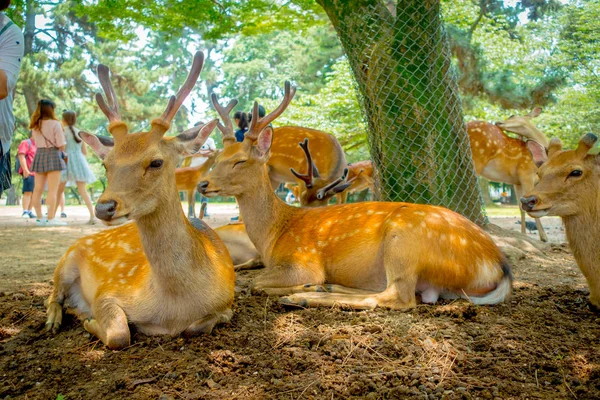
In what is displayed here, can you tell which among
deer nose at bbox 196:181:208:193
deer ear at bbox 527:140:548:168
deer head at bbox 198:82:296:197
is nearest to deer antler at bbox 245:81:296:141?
deer head at bbox 198:82:296:197

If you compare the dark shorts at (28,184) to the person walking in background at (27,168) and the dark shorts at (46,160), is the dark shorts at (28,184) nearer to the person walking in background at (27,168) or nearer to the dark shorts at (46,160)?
the person walking in background at (27,168)

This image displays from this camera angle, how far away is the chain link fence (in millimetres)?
5352

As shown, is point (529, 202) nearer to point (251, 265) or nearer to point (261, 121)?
point (261, 121)

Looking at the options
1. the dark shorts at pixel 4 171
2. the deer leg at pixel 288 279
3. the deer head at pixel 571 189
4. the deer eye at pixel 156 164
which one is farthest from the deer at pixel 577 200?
the dark shorts at pixel 4 171

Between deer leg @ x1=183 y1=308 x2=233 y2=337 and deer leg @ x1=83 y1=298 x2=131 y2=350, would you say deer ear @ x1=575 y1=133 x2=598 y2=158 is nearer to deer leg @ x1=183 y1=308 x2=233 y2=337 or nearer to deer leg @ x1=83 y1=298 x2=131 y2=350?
deer leg @ x1=183 y1=308 x2=233 y2=337

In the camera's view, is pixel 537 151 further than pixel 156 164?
Yes

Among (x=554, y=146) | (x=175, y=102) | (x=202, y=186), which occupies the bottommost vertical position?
(x=202, y=186)

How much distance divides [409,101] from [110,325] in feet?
12.3

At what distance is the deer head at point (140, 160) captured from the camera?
8.07 feet

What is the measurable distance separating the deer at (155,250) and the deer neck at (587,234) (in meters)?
2.11

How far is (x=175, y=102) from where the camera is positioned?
2.86 m

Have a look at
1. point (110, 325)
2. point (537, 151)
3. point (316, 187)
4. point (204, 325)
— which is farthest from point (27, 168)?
point (537, 151)

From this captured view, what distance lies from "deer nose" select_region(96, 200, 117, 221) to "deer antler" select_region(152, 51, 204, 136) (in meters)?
0.54

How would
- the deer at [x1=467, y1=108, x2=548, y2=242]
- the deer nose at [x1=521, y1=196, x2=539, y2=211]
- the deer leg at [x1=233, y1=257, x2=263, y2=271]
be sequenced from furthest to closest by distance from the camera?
the deer at [x1=467, y1=108, x2=548, y2=242] < the deer leg at [x1=233, y1=257, x2=263, y2=271] < the deer nose at [x1=521, y1=196, x2=539, y2=211]
